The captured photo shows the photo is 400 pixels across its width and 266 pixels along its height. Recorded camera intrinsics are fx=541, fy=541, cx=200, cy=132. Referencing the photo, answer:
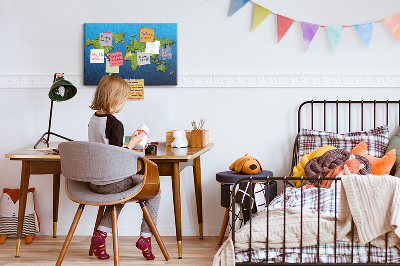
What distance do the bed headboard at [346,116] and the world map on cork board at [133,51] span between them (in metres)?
0.96

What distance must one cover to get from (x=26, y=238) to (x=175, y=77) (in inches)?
57.8

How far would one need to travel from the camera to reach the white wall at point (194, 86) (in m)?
3.74

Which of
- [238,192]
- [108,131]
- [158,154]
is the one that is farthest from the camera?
[238,192]

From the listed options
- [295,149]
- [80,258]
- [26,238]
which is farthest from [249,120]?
[26,238]

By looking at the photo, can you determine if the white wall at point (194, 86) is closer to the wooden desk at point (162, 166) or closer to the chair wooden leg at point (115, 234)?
the wooden desk at point (162, 166)

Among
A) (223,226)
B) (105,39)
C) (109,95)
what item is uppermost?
(105,39)

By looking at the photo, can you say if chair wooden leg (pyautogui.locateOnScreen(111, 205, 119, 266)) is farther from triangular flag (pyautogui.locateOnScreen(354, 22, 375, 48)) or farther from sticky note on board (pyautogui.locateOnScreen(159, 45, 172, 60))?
triangular flag (pyautogui.locateOnScreen(354, 22, 375, 48))

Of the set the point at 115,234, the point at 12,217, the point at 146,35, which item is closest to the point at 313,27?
the point at 146,35

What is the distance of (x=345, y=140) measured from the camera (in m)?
3.55

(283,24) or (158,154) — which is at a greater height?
(283,24)

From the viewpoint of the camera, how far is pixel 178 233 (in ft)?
10.3

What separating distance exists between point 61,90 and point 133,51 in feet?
1.90

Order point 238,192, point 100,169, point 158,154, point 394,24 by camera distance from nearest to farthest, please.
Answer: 1. point 100,169
2. point 158,154
3. point 238,192
4. point 394,24

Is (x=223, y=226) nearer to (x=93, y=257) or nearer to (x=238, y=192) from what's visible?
(x=238, y=192)
